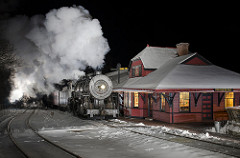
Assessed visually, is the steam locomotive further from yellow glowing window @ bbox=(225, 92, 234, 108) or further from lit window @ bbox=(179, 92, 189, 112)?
yellow glowing window @ bbox=(225, 92, 234, 108)

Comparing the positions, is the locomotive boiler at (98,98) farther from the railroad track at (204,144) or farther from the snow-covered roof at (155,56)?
the railroad track at (204,144)

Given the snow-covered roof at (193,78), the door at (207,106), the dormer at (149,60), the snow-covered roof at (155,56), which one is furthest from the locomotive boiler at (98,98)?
the door at (207,106)

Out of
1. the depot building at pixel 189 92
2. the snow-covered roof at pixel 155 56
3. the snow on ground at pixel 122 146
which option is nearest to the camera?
the snow on ground at pixel 122 146

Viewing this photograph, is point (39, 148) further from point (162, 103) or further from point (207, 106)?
point (207, 106)

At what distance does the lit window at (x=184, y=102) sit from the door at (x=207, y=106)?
1354 mm

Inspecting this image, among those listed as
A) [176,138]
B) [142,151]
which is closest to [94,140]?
[142,151]

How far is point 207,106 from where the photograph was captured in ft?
65.4

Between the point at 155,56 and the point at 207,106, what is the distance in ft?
26.6

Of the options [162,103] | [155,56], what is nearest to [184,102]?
[162,103]

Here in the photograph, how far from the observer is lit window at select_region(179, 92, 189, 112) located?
19.3 m

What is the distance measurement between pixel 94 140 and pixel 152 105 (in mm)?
10990

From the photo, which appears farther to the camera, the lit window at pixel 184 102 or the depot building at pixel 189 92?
the lit window at pixel 184 102

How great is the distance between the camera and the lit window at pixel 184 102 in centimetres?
1931

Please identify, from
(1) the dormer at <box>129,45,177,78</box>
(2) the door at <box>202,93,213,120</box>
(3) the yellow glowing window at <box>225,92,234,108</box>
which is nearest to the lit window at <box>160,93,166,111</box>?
(2) the door at <box>202,93,213,120</box>
